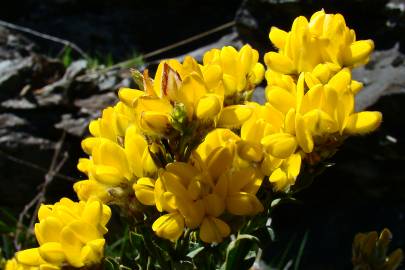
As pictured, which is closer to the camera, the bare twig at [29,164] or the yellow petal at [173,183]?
the yellow petal at [173,183]

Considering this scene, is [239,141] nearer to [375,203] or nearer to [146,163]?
[146,163]

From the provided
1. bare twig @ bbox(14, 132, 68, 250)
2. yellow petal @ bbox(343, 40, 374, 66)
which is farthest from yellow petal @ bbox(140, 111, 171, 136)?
bare twig @ bbox(14, 132, 68, 250)

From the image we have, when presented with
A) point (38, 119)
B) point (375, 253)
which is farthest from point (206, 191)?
point (38, 119)

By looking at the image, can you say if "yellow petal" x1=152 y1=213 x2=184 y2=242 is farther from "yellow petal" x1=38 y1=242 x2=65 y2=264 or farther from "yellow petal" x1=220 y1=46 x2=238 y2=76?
"yellow petal" x1=220 y1=46 x2=238 y2=76

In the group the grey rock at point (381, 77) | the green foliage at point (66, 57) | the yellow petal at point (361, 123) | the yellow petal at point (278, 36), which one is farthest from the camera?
the green foliage at point (66, 57)

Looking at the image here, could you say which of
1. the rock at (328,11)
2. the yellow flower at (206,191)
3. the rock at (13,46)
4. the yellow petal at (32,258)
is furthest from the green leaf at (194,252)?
the rock at (13,46)

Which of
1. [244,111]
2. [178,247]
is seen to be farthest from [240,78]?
[178,247]

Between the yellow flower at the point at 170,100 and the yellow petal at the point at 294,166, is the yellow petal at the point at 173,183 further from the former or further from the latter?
the yellow petal at the point at 294,166
